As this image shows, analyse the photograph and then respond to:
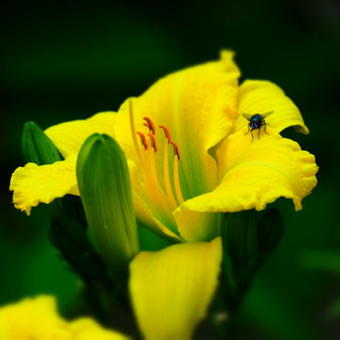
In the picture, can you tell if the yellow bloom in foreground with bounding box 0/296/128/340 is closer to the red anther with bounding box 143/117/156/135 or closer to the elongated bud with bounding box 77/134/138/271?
the elongated bud with bounding box 77/134/138/271

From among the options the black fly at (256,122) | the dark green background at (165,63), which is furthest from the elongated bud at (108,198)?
the dark green background at (165,63)

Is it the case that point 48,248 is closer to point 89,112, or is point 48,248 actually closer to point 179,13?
point 89,112

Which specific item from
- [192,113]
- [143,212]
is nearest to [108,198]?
[143,212]

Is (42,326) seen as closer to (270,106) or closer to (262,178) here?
(262,178)

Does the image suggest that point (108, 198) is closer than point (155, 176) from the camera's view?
Yes

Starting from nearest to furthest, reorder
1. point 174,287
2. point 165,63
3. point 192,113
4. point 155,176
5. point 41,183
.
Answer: point 174,287 → point 41,183 → point 155,176 → point 192,113 → point 165,63

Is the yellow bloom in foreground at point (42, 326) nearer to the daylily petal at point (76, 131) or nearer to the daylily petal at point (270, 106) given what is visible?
the daylily petal at point (76, 131)
